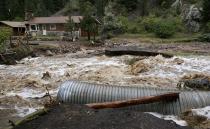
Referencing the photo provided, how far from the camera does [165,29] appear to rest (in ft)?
166

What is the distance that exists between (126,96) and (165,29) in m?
37.6

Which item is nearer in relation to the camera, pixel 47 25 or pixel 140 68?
pixel 140 68

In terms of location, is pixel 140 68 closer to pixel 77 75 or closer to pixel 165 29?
pixel 77 75

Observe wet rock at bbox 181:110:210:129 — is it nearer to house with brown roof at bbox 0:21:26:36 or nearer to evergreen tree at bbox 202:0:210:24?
evergreen tree at bbox 202:0:210:24

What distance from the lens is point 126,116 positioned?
1128cm

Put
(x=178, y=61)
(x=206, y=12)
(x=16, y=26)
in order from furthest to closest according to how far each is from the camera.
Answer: (x=16, y=26) < (x=206, y=12) < (x=178, y=61)

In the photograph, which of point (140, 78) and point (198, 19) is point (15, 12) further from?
point (140, 78)

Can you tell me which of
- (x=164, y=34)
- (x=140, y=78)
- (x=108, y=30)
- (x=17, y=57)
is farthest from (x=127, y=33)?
(x=140, y=78)

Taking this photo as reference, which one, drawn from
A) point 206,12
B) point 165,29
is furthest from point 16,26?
point 206,12

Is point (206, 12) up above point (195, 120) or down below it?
above

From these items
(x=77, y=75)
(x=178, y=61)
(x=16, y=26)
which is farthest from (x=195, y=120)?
(x=16, y=26)

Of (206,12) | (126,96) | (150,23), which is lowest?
(126,96)

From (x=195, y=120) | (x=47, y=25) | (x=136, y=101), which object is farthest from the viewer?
(x=47, y=25)

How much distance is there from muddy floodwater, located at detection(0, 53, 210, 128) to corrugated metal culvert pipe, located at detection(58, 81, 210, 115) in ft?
5.78
